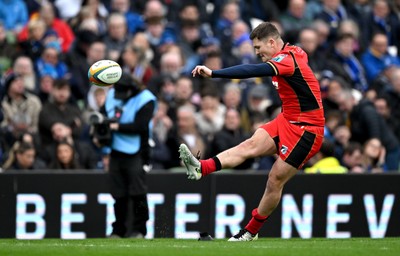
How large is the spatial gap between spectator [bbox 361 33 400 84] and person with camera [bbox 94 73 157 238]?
311 inches

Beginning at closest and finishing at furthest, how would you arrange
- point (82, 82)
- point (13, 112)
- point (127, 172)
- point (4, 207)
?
point (127, 172), point (4, 207), point (13, 112), point (82, 82)

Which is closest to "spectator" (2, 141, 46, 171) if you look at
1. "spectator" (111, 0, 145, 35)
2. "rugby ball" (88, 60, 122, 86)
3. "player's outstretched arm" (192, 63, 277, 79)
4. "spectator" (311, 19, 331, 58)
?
"rugby ball" (88, 60, 122, 86)

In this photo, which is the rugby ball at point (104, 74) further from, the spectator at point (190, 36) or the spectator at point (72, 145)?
the spectator at point (190, 36)

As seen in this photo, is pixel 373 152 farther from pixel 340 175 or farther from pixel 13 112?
pixel 13 112

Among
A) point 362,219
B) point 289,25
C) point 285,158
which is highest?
point 289,25

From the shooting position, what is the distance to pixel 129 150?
15.0 meters

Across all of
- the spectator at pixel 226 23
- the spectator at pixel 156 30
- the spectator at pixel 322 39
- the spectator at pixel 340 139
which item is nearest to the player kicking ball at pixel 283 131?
the spectator at pixel 340 139

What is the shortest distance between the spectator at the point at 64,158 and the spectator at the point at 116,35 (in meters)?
3.04

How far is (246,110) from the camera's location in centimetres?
1942

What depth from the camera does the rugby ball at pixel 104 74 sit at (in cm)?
1377

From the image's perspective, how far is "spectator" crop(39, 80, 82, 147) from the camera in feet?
58.0

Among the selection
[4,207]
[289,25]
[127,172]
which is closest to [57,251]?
[127,172]

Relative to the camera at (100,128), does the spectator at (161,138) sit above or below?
below

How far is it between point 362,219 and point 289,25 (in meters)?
6.11
